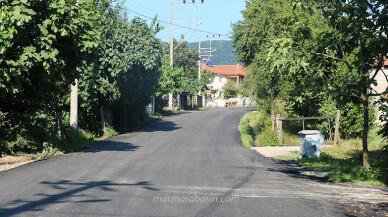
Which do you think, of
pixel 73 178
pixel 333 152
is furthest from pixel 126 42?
pixel 73 178

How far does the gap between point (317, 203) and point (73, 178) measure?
21.0 ft

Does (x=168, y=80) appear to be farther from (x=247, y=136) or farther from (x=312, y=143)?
(x=312, y=143)

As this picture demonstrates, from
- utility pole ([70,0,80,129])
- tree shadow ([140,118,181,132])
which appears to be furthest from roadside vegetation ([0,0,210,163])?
tree shadow ([140,118,181,132])

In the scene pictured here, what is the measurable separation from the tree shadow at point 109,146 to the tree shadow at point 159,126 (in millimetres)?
8329

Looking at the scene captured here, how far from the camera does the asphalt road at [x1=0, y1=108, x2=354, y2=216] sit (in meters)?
8.62

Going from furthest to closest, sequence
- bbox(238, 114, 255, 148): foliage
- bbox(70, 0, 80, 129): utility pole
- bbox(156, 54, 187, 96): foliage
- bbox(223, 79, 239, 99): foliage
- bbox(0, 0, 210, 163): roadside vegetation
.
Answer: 1. bbox(223, 79, 239, 99): foliage
2. bbox(156, 54, 187, 96): foliage
3. bbox(238, 114, 255, 148): foliage
4. bbox(70, 0, 80, 129): utility pole
5. bbox(0, 0, 210, 163): roadside vegetation

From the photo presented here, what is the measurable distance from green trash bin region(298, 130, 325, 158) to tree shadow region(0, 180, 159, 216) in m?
8.47

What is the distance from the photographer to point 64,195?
9797mm

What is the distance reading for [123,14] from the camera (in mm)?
29031

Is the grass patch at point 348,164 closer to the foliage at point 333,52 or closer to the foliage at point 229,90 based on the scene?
the foliage at point 333,52

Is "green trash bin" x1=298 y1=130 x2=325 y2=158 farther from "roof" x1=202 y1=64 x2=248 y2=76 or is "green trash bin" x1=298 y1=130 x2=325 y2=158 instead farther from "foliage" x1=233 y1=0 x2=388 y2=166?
"roof" x1=202 y1=64 x2=248 y2=76

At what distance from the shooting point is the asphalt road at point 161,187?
8.62 m

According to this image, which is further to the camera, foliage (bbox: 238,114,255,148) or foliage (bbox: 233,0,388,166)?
foliage (bbox: 238,114,255,148)

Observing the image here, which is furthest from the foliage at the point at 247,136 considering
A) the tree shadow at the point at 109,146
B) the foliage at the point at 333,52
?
the foliage at the point at 333,52
